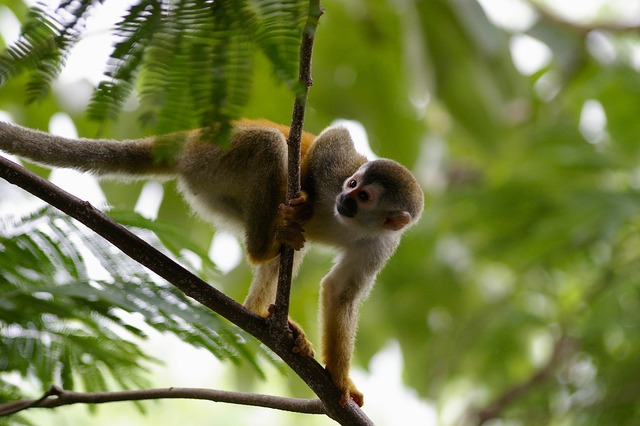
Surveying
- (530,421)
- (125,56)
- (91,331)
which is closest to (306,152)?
(91,331)

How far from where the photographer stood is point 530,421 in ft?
17.7

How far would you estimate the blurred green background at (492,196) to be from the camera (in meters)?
4.61

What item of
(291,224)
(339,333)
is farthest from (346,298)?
(291,224)

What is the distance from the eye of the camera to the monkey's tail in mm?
2615

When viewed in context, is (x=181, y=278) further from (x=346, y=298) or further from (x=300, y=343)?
(x=346, y=298)

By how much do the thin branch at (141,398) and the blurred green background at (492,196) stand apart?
1.97 metres

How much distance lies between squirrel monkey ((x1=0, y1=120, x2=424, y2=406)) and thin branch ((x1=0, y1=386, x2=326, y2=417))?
514 mm

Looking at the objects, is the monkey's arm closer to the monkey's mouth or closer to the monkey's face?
the monkey's face

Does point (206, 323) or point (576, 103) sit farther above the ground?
point (206, 323)

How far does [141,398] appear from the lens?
2264 mm

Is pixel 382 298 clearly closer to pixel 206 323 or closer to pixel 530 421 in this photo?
pixel 530 421

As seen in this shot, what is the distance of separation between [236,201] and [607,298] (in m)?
2.85

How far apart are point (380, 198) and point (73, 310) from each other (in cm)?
155

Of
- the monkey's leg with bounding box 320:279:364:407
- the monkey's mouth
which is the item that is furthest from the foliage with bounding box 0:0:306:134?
the monkey's mouth
